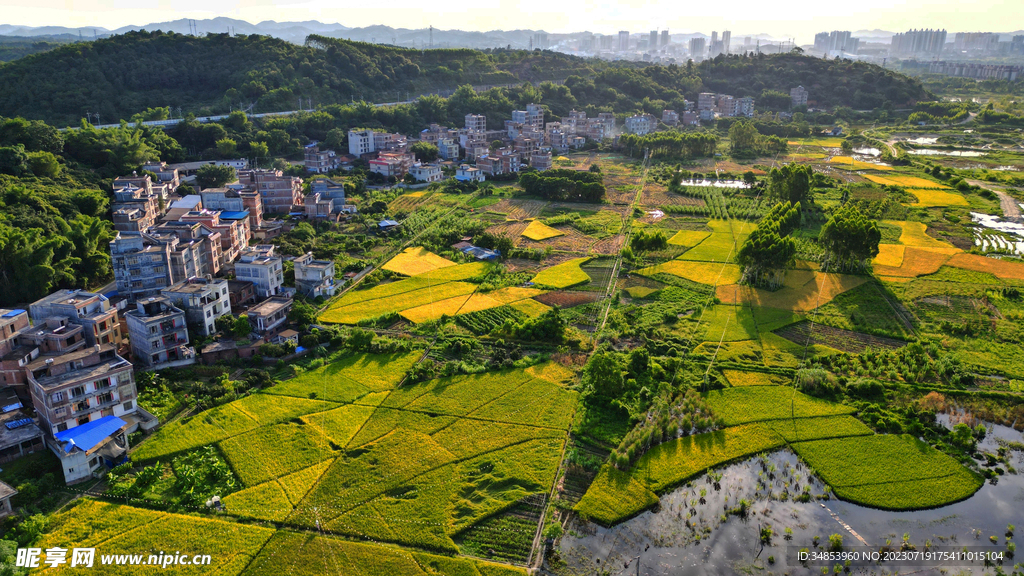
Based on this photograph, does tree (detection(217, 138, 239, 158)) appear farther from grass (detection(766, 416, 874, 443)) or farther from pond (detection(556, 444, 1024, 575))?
grass (detection(766, 416, 874, 443))

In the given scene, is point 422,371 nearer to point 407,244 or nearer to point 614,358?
point 614,358

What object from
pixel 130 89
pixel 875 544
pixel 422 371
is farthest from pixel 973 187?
pixel 130 89

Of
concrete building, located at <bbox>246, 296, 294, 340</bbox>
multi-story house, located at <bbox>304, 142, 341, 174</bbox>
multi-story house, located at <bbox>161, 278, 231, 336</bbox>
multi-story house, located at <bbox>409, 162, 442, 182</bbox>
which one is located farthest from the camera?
multi-story house, located at <bbox>304, 142, 341, 174</bbox>

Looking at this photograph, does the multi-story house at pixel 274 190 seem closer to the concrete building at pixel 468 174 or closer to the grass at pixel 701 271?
the concrete building at pixel 468 174

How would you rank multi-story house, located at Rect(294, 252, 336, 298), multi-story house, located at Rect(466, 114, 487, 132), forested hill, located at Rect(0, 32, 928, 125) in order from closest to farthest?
1. multi-story house, located at Rect(294, 252, 336, 298)
2. forested hill, located at Rect(0, 32, 928, 125)
3. multi-story house, located at Rect(466, 114, 487, 132)

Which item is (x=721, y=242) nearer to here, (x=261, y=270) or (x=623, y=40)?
(x=261, y=270)

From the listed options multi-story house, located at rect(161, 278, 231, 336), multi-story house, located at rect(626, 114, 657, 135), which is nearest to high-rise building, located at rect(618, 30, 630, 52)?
multi-story house, located at rect(626, 114, 657, 135)

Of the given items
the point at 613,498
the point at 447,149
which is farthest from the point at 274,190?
the point at 613,498
